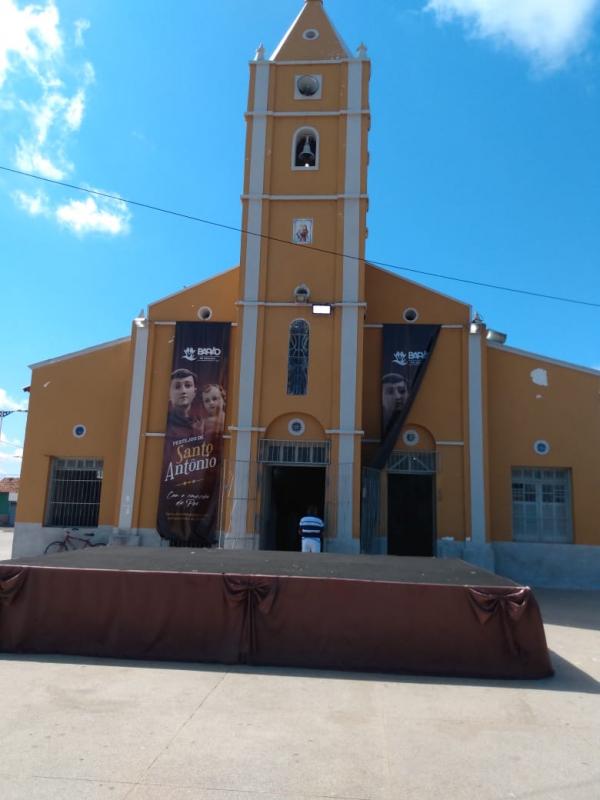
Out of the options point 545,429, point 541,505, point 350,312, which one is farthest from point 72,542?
point 545,429

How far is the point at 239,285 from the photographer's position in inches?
682

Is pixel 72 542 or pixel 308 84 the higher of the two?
pixel 308 84

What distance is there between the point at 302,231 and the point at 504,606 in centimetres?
1181

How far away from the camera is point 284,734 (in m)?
5.86

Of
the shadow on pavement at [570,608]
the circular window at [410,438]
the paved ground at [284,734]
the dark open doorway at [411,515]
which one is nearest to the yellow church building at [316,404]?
the circular window at [410,438]

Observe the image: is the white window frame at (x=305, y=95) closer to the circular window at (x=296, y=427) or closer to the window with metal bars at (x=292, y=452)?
the circular window at (x=296, y=427)

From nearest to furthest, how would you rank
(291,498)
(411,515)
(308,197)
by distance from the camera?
(308,197)
(411,515)
(291,498)

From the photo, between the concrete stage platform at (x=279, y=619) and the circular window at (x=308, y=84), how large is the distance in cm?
1433

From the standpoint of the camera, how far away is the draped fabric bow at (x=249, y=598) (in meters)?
8.27

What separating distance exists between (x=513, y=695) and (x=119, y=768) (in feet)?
14.4

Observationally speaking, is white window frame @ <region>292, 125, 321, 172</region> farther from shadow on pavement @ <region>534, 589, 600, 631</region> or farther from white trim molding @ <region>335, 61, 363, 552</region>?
shadow on pavement @ <region>534, 589, 600, 631</region>

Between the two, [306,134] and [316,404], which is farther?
[306,134]

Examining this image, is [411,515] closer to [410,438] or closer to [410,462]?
Result: [410,462]

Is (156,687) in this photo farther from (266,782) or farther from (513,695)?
(513,695)
